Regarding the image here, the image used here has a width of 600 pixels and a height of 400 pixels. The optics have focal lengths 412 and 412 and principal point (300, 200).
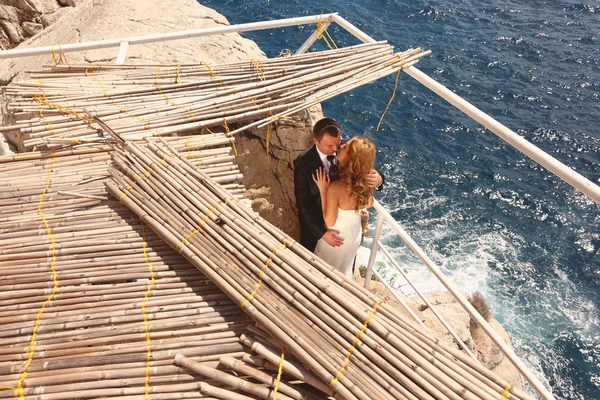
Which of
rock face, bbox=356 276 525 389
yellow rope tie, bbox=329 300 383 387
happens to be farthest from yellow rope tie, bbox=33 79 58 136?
rock face, bbox=356 276 525 389

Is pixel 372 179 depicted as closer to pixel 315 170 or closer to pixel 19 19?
pixel 315 170

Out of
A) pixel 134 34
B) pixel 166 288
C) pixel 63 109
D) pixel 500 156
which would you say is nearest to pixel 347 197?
pixel 166 288

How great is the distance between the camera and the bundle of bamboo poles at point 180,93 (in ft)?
14.9

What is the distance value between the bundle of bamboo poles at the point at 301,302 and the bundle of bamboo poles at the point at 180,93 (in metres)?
1.03

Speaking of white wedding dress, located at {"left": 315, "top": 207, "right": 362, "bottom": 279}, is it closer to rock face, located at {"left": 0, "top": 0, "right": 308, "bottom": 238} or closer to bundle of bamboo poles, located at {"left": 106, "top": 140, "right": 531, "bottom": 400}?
bundle of bamboo poles, located at {"left": 106, "top": 140, "right": 531, "bottom": 400}

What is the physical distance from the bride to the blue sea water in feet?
34.2

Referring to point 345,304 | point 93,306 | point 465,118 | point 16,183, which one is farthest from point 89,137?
point 465,118

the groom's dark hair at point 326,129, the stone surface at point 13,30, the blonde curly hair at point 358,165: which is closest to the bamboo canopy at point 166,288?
the blonde curly hair at point 358,165

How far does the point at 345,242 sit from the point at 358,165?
3.10 ft

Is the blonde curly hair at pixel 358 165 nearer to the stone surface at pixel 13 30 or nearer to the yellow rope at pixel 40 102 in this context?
the yellow rope at pixel 40 102

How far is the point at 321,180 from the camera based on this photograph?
14.0 feet

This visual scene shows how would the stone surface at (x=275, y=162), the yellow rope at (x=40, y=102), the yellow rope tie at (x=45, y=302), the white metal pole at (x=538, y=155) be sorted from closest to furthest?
1. the yellow rope tie at (x=45, y=302)
2. the white metal pole at (x=538, y=155)
3. the yellow rope at (x=40, y=102)
4. the stone surface at (x=275, y=162)

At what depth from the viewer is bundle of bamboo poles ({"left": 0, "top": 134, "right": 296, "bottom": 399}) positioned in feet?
9.00

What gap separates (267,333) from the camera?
2.89m
